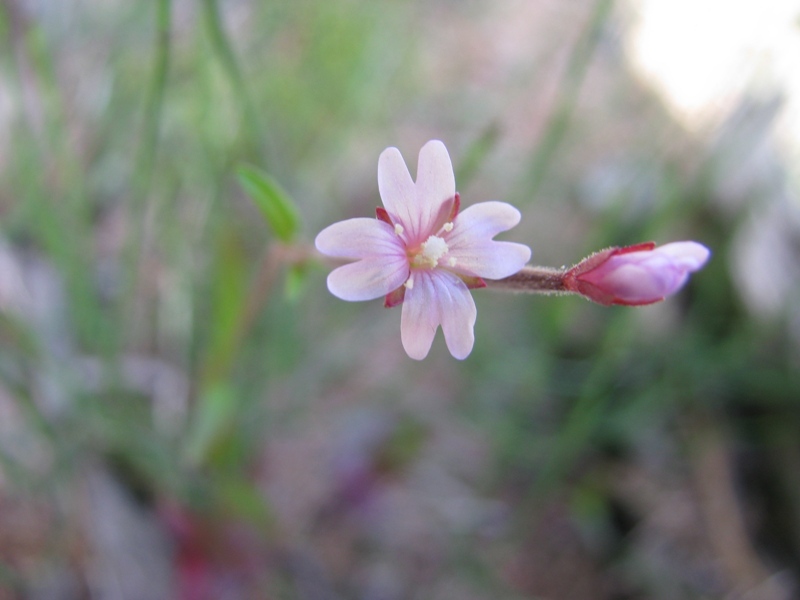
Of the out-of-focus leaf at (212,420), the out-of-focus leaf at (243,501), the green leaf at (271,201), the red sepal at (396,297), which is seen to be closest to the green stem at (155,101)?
the green leaf at (271,201)

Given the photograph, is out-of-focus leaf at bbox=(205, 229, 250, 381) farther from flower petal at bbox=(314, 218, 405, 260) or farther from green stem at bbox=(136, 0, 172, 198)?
flower petal at bbox=(314, 218, 405, 260)

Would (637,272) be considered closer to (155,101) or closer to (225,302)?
(155,101)

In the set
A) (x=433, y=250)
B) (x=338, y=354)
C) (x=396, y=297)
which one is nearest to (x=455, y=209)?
(x=433, y=250)

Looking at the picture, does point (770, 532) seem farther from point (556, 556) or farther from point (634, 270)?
point (634, 270)

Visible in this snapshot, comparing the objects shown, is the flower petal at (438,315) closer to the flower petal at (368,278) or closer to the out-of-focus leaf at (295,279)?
the flower petal at (368,278)

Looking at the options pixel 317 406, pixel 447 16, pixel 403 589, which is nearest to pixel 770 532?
pixel 403 589
